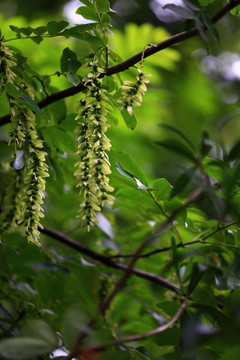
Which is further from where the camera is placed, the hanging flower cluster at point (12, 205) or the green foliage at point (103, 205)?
the hanging flower cluster at point (12, 205)

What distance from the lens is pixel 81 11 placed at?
2.64 ft

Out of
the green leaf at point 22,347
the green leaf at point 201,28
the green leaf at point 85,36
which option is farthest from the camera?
the green leaf at point 85,36

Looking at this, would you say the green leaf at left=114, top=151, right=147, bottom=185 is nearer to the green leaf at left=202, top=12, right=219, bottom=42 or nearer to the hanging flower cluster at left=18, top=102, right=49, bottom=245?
the hanging flower cluster at left=18, top=102, right=49, bottom=245

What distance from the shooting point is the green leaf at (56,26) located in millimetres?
819

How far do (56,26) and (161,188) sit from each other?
0.39m

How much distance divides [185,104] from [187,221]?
5.63 ft

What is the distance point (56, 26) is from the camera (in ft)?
2.72

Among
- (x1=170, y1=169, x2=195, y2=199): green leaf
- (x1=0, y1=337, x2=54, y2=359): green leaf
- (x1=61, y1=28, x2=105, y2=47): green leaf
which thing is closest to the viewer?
(x1=0, y1=337, x2=54, y2=359): green leaf

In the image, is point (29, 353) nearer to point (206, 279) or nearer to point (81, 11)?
point (206, 279)

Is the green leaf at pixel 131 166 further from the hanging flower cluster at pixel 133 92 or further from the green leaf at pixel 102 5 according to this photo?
the green leaf at pixel 102 5

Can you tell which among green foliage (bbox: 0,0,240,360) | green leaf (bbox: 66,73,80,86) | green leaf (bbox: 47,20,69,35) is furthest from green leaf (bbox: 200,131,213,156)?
green leaf (bbox: 47,20,69,35)

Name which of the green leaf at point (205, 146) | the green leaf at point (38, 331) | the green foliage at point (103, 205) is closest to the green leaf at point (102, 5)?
the green foliage at point (103, 205)

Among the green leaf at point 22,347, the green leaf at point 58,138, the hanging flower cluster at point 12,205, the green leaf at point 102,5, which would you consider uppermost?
the green leaf at point 102,5

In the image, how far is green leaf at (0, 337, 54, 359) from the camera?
48cm
